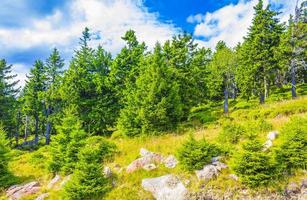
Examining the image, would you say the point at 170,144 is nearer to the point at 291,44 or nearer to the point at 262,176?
the point at 262,176

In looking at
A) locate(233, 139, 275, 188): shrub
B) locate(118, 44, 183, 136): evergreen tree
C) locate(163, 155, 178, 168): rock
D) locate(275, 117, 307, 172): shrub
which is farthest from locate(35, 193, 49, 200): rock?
locate(275, 117, 307, 172): shrub

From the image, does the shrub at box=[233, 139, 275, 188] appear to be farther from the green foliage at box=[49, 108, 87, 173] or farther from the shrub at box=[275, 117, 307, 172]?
the green foliage at box=[49, 108, 87, 173]

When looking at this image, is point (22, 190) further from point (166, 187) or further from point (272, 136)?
point (272, 136)

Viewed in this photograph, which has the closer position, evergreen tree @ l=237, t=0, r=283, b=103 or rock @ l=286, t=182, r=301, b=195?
rock @ l=286, t=182, r=301, b=195

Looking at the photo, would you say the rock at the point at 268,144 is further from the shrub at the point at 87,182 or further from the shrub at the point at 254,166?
the shrub at the point at 87,182

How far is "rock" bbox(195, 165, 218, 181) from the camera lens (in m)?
10.2

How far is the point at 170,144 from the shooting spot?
13.9m

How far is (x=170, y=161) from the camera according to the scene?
11.8 m

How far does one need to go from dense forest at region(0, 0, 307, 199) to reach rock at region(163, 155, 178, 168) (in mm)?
834

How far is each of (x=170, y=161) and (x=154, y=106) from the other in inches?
349

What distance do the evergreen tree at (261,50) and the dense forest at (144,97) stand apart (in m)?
0.12

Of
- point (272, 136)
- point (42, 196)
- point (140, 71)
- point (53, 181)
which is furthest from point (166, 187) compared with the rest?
point (140, 71)

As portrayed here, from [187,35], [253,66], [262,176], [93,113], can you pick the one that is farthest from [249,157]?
[187,35]

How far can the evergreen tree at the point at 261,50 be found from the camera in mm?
32438
